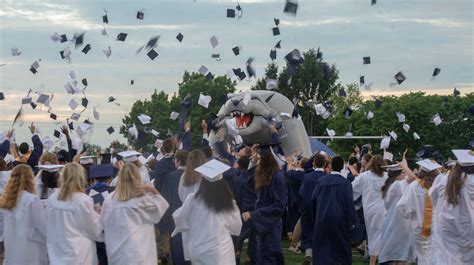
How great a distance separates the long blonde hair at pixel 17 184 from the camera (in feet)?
40.4

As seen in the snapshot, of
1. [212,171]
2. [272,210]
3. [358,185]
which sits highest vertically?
[212,171]

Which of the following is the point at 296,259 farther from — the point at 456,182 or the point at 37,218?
the point at 37,218

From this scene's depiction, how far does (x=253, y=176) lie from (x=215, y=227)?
373 cm

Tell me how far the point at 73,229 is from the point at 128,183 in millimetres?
857

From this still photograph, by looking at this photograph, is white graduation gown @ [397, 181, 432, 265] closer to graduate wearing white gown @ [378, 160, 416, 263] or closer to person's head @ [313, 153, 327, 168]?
graduate wearing white gown @ [378, 160, 416, 263]

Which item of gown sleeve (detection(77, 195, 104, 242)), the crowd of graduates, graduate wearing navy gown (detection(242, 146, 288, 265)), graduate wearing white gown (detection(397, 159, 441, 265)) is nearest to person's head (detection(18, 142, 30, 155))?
the crowd of graduates

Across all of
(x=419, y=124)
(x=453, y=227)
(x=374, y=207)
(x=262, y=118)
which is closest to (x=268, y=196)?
(x=453, y=227)

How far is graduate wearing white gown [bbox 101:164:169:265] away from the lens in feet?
37.2

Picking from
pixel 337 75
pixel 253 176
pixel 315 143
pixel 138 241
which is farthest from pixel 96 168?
pixel 337 75

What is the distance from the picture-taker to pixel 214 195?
11453 mm

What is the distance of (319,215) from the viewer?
15.2 meters

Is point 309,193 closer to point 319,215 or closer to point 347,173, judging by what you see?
point 319,215

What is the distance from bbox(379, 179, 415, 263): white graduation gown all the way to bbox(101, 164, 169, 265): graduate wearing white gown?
5409mm

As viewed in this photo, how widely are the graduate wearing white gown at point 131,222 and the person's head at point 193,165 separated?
146cm
